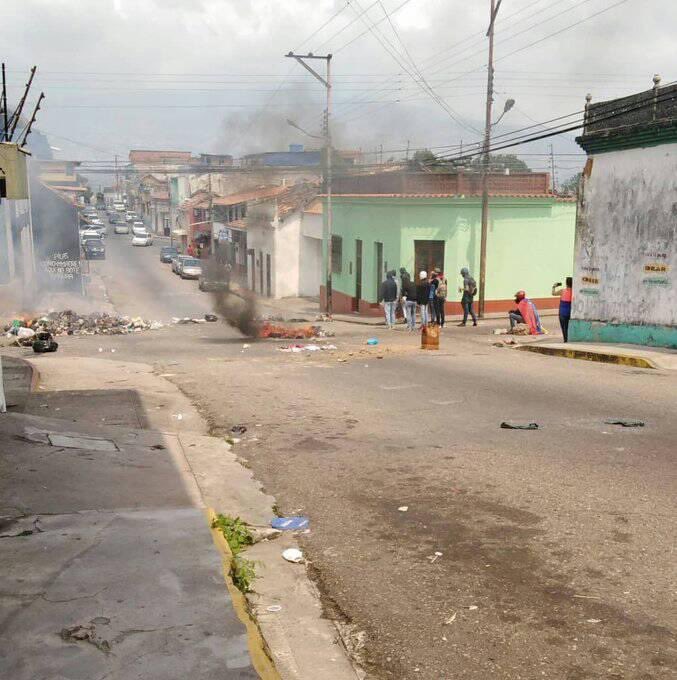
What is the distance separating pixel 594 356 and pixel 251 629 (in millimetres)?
13104

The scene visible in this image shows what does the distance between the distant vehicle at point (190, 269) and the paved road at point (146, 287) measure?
1.59ft

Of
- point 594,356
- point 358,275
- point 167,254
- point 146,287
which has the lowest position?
point 146,287

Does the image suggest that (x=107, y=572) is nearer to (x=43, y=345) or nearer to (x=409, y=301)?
(x=43, y=345)

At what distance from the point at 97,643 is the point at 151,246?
78.7 metres

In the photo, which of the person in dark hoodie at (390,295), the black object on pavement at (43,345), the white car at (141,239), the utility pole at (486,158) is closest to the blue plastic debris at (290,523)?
the black object on pavement at (43,345)

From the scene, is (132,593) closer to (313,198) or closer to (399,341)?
(399,341)

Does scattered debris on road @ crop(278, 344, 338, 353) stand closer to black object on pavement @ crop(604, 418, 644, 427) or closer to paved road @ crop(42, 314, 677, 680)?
paved road @ crop(42, 314, 677, 680)

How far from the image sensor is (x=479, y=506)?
20.6 ft

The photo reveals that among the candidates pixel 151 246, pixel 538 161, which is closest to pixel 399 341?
pixel 538 161

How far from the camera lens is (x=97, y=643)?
3775 mm

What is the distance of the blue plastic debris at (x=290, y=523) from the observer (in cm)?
605

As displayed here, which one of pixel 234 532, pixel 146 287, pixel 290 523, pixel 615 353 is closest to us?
pixel 234 532

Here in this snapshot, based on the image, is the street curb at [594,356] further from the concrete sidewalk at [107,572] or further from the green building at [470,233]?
the green building at [470,233]

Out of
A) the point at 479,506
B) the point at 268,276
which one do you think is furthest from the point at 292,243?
the point at 479,506
